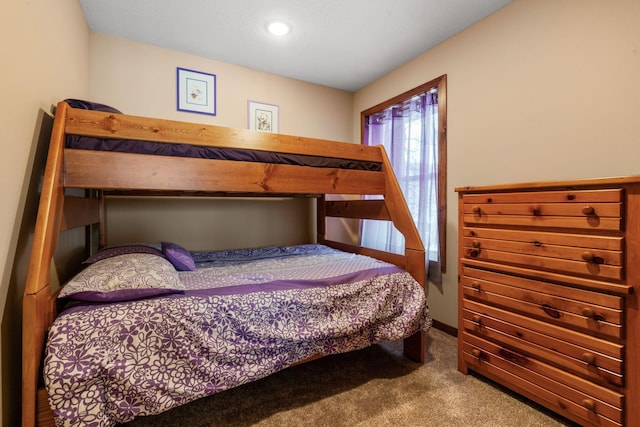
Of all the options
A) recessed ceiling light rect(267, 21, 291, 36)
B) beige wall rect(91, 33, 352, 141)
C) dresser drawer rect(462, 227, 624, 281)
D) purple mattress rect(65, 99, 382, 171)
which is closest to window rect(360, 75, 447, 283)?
beige wall rect(91, 33, 352, 141)

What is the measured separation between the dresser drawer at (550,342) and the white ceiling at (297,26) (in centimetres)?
196

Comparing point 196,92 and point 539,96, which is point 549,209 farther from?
point 196,92

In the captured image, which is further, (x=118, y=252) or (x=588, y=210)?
(x=118, y=252)

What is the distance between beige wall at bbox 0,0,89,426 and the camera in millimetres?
994

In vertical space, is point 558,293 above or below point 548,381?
above

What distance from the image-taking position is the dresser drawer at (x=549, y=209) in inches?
45.6

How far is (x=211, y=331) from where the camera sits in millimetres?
1199

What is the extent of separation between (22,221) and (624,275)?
2.37 meters

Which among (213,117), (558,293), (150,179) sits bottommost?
(558,293)

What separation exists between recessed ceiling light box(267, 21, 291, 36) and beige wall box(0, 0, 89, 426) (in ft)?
4.13

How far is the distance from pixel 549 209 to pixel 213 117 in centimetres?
258

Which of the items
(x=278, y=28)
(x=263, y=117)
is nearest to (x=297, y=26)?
(x=278, y=28)

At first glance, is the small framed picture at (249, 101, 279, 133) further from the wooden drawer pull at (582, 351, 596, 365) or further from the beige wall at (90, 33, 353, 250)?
the wooden drawer pull at (582, 351, 596, 365)

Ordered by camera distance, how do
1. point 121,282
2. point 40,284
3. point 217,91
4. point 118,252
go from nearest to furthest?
1. point 40,284
2. point 121,282
3. point 118,252
4. point 217,91
